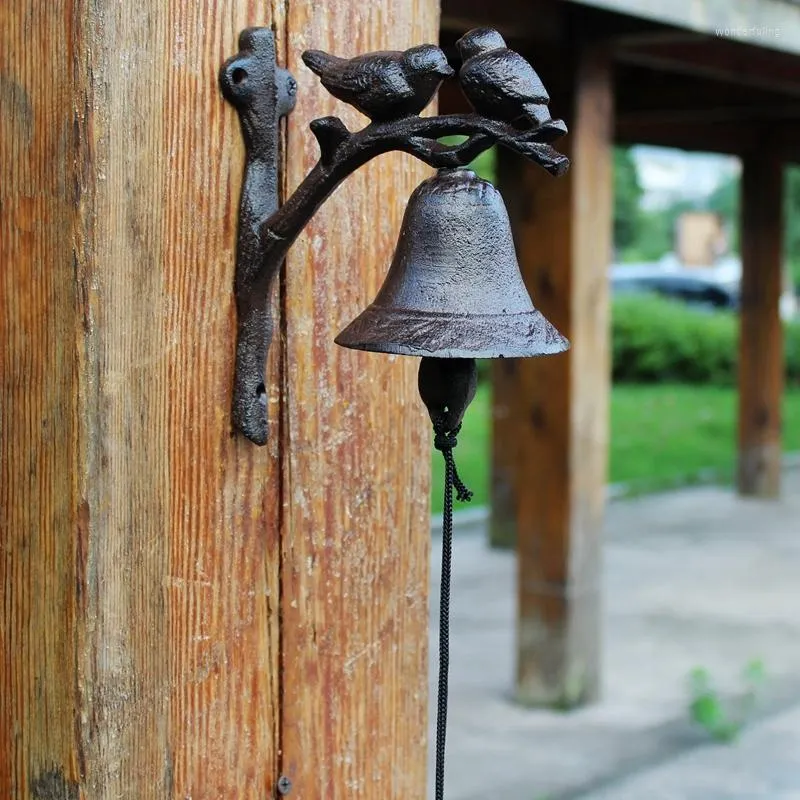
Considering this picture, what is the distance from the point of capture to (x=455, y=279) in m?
1.19

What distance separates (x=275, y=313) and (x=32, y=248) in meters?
0.25

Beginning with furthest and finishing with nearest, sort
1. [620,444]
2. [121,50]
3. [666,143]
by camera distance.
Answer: [620,444], [666,143], [121,50]

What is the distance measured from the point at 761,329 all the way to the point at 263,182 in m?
7.76

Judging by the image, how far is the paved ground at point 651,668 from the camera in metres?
3.89

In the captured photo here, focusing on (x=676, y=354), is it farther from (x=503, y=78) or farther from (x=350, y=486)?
(x=503, y=78)

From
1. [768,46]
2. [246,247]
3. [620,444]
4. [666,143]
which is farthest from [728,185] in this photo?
[246,247]

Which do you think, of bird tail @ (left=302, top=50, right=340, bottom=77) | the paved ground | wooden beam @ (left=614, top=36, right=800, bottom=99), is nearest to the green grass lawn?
the paved ground

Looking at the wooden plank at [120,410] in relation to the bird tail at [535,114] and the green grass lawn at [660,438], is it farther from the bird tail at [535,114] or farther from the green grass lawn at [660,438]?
the green grass lawn at [660,438]

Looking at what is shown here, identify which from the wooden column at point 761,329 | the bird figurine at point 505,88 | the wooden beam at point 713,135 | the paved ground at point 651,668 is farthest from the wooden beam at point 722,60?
the bird figurine at point 505,88

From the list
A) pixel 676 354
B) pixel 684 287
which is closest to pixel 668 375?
pixel 676 354

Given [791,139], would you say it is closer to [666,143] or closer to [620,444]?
[666,143]

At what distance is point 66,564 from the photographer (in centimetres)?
116

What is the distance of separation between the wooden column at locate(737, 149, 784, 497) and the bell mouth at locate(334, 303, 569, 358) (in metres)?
7.58

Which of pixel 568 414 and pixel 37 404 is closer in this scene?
pixel 37 404
